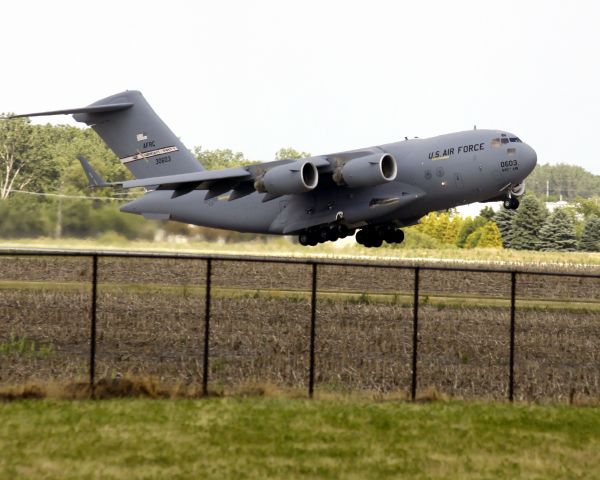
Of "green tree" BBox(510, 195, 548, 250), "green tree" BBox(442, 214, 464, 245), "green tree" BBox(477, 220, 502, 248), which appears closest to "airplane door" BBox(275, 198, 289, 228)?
"green tree" BBox(477, 220, 502, 248)

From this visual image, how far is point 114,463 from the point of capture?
429 inches

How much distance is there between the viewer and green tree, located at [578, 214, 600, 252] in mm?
87875

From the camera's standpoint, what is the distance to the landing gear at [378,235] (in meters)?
37.3

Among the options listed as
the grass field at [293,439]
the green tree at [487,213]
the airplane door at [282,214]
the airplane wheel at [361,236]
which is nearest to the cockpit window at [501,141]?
the airplane wheel at [361,236]

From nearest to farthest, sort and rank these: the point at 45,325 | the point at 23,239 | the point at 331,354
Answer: the point at 331,354
the point at 45,325
the point at 23,239

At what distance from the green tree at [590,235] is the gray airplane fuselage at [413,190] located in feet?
178

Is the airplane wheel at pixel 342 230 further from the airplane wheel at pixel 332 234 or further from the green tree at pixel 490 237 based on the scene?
the green tree at pixel 490 237

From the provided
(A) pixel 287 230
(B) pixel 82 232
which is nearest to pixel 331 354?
(A) pixel 287 230

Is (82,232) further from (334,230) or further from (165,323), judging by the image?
(165,323)

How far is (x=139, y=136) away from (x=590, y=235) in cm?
5672

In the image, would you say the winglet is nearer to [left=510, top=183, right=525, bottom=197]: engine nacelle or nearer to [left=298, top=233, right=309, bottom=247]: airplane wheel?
[left=298, top=233, right=309, bottom=247]: airplane wheel

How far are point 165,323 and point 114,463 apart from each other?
10.9 m

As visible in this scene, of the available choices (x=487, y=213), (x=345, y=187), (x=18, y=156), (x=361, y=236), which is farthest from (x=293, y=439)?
(x=487, y=213)

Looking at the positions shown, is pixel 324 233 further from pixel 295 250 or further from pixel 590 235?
pixel 590 235
